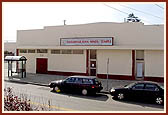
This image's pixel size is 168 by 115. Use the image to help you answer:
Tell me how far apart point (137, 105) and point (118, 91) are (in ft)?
5.69

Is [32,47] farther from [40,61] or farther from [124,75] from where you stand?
[124,75]

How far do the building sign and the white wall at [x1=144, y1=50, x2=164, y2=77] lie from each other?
402 centimetres

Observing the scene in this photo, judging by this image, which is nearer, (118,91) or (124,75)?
(118,91)

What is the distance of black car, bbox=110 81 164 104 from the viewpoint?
41.8 feet

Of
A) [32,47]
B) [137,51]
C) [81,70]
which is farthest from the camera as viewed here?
[32,47]

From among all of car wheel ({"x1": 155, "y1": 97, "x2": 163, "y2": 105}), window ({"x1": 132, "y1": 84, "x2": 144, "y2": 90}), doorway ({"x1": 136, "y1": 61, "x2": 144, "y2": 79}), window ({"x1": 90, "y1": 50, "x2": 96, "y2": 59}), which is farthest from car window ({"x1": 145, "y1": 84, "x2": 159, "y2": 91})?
window ({"x1": 90, "y1": 50, "x2": 96, "y2": 59})

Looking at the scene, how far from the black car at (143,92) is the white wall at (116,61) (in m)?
7.49

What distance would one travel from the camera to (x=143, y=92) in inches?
517

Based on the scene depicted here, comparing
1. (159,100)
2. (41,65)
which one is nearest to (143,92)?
(159,100)

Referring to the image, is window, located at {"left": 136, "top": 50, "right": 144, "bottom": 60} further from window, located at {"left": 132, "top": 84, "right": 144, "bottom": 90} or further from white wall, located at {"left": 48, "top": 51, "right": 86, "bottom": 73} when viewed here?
window, located at {"left": 132, "top": 84, "right": 144, "bottom": 90}

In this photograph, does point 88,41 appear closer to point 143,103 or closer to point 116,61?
point 116,61

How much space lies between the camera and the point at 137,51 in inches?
812

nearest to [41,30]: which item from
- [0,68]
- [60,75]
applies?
[60,75]

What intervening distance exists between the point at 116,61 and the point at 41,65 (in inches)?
389
